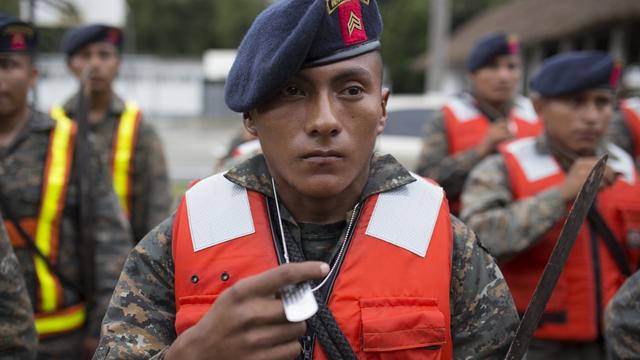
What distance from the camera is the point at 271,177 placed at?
2.04 meters

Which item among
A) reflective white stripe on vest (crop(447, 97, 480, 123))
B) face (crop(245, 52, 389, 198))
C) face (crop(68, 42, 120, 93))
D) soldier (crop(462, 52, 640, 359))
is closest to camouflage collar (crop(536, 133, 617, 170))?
soldier (crop(462, 52, 640, 359))

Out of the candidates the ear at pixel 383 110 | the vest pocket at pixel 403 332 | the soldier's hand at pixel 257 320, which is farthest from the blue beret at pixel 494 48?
the soldier's hand at pixel 257 320

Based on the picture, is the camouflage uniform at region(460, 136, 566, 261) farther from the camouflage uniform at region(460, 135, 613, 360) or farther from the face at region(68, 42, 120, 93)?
Answer: the face at region(68, 42, 120, 93)

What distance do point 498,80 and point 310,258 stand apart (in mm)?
3483

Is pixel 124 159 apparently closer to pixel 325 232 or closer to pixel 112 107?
pixel 112 107

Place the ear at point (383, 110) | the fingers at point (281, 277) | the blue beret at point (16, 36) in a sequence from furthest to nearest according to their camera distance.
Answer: the blue beret at point (16, 36) → the ear at point (383, 110) → the fingers at point (281, 277)

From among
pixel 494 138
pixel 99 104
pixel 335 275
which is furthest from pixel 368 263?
pixel 99 104

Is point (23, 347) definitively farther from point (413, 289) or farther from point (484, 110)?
Answer: point (484, 110)

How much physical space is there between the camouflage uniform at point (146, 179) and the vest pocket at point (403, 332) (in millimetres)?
3341

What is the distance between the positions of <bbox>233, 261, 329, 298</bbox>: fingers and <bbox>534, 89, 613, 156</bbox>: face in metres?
2.26

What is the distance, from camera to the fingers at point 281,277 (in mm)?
1418

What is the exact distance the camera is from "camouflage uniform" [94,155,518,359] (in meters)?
1.84

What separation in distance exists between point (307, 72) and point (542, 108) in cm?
210

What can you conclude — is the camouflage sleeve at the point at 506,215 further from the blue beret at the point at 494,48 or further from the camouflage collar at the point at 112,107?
the camouflage collar at the point at 112,107
